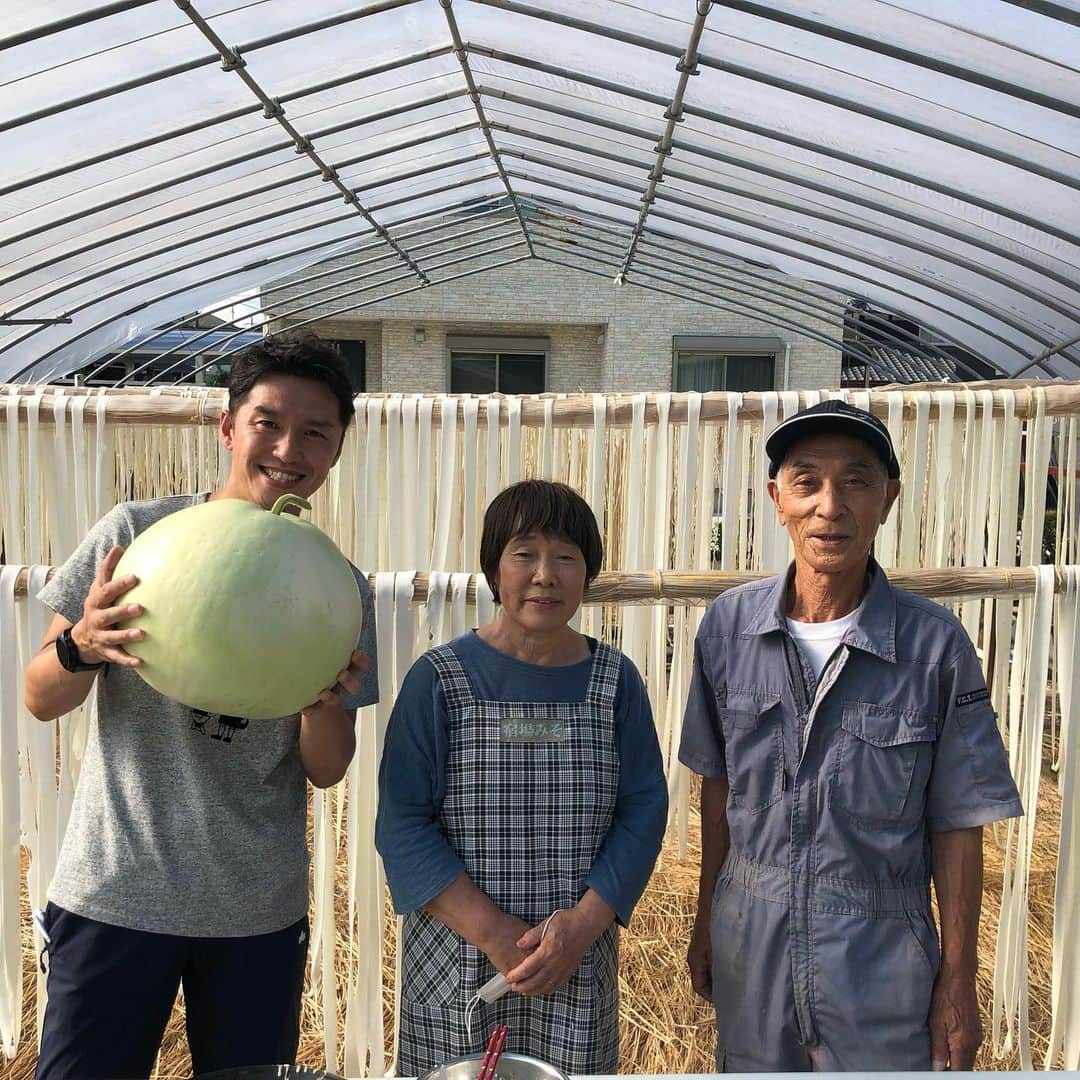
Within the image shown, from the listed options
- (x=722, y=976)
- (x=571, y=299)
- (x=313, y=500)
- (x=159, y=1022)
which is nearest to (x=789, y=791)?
(x=722, y=976)

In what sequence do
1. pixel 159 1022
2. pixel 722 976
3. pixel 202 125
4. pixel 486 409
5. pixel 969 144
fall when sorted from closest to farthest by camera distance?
pixel 159 1022 < pixel 722 976 < pixel 486 409 < pixel 969 144 < pixel 202 125

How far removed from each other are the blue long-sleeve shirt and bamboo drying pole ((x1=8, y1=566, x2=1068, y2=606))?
0.59ft

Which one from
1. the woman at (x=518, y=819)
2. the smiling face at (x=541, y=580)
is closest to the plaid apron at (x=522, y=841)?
the woman at (x=518, y=819)

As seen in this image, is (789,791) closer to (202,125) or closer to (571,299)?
(202,125)

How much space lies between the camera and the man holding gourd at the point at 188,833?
132 cm

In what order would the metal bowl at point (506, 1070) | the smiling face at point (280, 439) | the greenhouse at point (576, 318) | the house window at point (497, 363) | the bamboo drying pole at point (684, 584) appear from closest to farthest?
the metal bowl at point (506, 1070)
the smiling face at point (280, 439)
the bamboo drying pole at point (684, 584)
the greenhouse at point (576, 318)
the house window at point (497, 363)

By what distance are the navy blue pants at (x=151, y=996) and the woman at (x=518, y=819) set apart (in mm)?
207

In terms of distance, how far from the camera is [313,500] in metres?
3.41

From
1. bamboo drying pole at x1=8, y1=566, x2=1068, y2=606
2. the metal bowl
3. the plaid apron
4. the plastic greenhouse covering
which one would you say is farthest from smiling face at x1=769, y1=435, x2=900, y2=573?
the plastic greenhouse covering

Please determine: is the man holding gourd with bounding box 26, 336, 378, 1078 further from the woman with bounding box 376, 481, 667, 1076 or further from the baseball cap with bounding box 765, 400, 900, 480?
the baseball cap with bounding box 765, 400, 900, 480

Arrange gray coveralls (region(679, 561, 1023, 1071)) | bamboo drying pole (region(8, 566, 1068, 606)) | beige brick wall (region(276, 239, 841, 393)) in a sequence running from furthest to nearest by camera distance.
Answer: beige brick wall (region(276, 239, 841, 393)) < bamboo drying pole (region(8, 566, 1068, 606)) < gray coveralls (region(679, 561, 1023, 1071))

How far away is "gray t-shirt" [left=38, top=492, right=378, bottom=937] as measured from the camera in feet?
4.34

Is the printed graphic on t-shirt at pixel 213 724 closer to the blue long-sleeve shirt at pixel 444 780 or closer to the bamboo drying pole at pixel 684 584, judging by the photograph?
the blue long-sleeve shirt at pixel 444 780

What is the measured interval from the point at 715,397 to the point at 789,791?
1.19m
